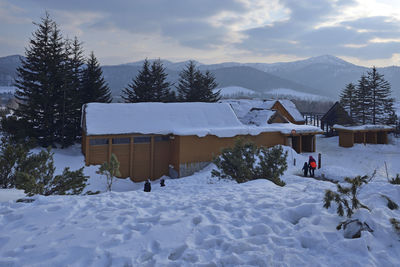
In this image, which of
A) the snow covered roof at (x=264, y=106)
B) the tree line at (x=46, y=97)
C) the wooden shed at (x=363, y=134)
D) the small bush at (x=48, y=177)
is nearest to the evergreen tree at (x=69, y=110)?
the tree line at (x=46, y=97)

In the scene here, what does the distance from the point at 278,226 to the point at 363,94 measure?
1457 inches

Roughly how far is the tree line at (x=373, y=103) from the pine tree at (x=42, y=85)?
36438 millimetres

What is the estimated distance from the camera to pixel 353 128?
28672 mm

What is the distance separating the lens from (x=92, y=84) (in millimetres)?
27906

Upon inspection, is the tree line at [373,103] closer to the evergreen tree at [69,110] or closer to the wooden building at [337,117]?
the wooden building at [337,117]

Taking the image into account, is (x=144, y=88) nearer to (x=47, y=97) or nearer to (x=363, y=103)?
(x=47, y=97)

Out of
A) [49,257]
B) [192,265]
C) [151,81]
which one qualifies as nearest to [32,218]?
[49,257]

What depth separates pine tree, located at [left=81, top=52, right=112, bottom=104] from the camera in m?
27.8

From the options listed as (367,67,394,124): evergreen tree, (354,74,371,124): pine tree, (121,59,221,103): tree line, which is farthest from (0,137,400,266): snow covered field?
(367,67,394,124): evergreen tree

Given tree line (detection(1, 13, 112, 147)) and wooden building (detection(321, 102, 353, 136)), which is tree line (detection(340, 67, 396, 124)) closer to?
wooden building (detection(321, 102, 353, 136))

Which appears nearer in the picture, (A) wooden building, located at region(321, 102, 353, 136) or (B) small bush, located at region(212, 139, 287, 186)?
(B) small bush, located at region(212, 139, 287, 186)

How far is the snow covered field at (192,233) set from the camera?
3877mm

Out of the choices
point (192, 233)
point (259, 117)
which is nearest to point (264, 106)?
point (259, 117)

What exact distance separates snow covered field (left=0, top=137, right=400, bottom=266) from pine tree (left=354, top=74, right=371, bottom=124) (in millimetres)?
33723
